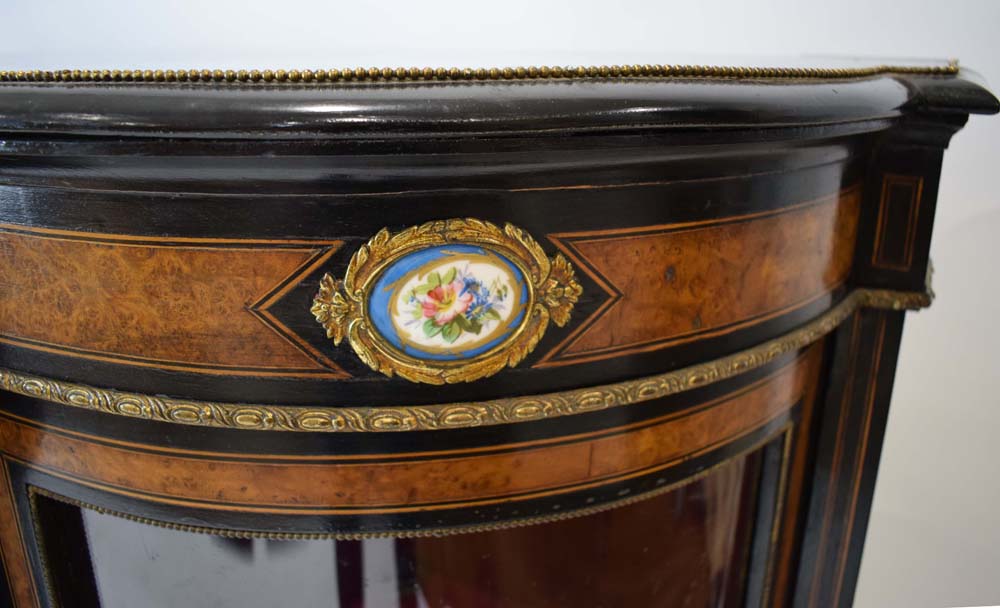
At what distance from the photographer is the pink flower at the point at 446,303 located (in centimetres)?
54

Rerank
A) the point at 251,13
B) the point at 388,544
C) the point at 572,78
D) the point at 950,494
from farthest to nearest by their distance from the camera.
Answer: the point at 950,494 < the point at 251,13 < the point at 388,544 < the point at 572,78

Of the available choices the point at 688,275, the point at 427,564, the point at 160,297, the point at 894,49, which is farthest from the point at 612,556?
the point at 894,49

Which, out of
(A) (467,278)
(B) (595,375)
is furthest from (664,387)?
(A) (467,278)

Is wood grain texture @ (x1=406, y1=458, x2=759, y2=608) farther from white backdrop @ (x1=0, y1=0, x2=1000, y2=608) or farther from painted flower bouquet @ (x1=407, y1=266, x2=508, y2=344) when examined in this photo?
white backdrop @ (x1=0, y1=0, x2=1000, y2=608)

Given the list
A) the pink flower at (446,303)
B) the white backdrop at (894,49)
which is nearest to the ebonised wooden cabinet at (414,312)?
the pink flower at (446,303)

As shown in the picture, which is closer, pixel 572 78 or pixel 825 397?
pixel 572 78

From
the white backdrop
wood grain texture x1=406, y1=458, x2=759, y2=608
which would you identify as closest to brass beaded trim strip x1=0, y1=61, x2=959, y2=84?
wood grain texture x1=406, y1=458, x2=759, y2=608

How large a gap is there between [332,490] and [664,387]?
24 centimetres

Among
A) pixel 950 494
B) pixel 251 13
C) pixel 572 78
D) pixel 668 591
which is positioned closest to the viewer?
pixel 572 78

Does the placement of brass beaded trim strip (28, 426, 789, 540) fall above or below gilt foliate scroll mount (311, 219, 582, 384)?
below

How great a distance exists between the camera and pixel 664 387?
620 millimetres

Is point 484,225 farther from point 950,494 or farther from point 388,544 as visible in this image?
point 950,494

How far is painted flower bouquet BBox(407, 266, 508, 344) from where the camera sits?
536 mm

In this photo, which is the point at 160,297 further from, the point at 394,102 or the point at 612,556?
the point at 612,556
